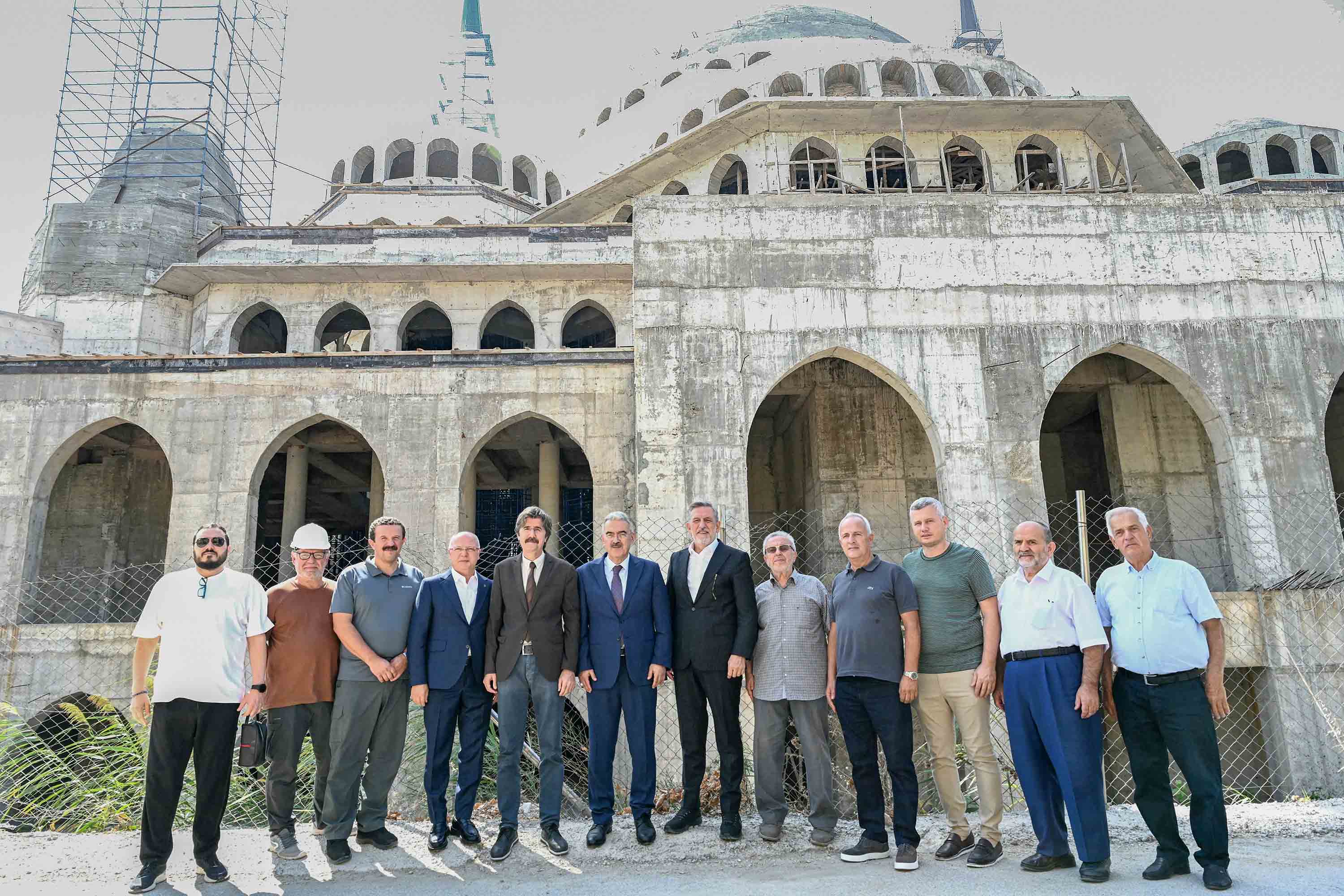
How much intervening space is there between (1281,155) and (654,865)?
1582 inches

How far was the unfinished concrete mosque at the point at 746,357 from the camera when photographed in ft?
44.4

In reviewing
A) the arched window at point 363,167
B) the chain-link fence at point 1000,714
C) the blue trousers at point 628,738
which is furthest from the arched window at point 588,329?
the blue trousers at point 628,738

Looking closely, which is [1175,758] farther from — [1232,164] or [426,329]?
[1232,164]

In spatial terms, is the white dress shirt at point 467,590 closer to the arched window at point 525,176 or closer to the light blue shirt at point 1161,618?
the light blue shirt at point 1161,618

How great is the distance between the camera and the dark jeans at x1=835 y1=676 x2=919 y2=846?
556cm

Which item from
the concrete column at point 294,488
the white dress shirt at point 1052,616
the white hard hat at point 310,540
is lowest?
the white dress shirt at point 1052,616

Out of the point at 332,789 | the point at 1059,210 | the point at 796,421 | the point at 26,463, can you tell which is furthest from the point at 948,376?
the point at 26,463

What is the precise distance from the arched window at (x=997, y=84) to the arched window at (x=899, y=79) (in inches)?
89.7

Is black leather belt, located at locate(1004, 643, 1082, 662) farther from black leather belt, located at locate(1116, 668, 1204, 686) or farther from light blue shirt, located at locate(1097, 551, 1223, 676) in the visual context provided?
black leather belt, located at locate(1116, 668, 1204, 686)

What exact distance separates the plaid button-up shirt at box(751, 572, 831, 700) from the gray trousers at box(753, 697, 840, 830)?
89 mm

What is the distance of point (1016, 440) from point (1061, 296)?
235 centimetres

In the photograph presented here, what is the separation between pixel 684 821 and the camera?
6070 millimetres

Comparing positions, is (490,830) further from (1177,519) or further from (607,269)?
(607,269)

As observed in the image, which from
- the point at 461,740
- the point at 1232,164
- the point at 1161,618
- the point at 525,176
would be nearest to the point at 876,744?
the point at 1161,618
